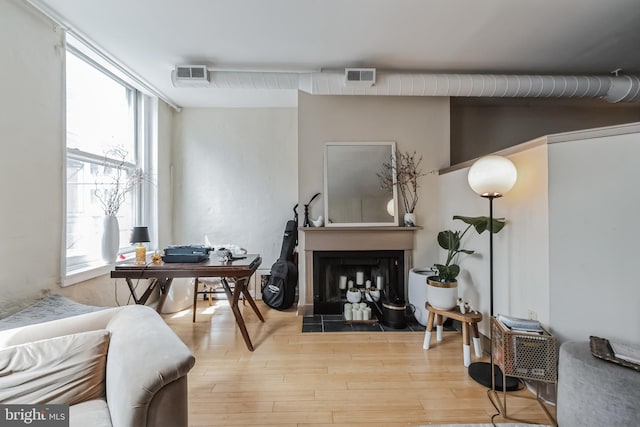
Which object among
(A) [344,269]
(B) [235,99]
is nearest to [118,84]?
(B) [235,99]

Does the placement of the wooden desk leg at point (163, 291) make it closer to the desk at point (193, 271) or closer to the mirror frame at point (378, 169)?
the desk at point (193, 271)

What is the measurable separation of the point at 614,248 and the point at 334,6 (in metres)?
2.40

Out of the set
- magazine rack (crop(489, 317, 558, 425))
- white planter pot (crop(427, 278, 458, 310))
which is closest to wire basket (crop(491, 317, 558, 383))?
magazine rack (crop(489, 317, 558, 425))

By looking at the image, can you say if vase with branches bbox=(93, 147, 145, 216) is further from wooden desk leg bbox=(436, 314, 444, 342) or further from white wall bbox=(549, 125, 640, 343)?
white wall bbox=(549, 125, 640, 343)

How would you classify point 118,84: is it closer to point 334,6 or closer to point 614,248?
point 334,6

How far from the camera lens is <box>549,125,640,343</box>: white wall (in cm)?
163

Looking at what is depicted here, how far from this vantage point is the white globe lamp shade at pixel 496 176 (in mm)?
1945

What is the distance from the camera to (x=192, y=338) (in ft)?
8.71

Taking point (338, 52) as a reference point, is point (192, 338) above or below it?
below

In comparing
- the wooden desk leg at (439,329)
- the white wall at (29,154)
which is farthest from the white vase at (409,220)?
the white wall at (29,154)

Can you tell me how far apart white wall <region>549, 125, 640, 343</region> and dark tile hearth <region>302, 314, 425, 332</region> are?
134cm

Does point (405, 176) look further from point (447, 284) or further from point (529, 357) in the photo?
point (529, 357)

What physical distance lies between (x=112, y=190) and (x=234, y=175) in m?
1.44

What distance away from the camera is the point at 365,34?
2.34 m
